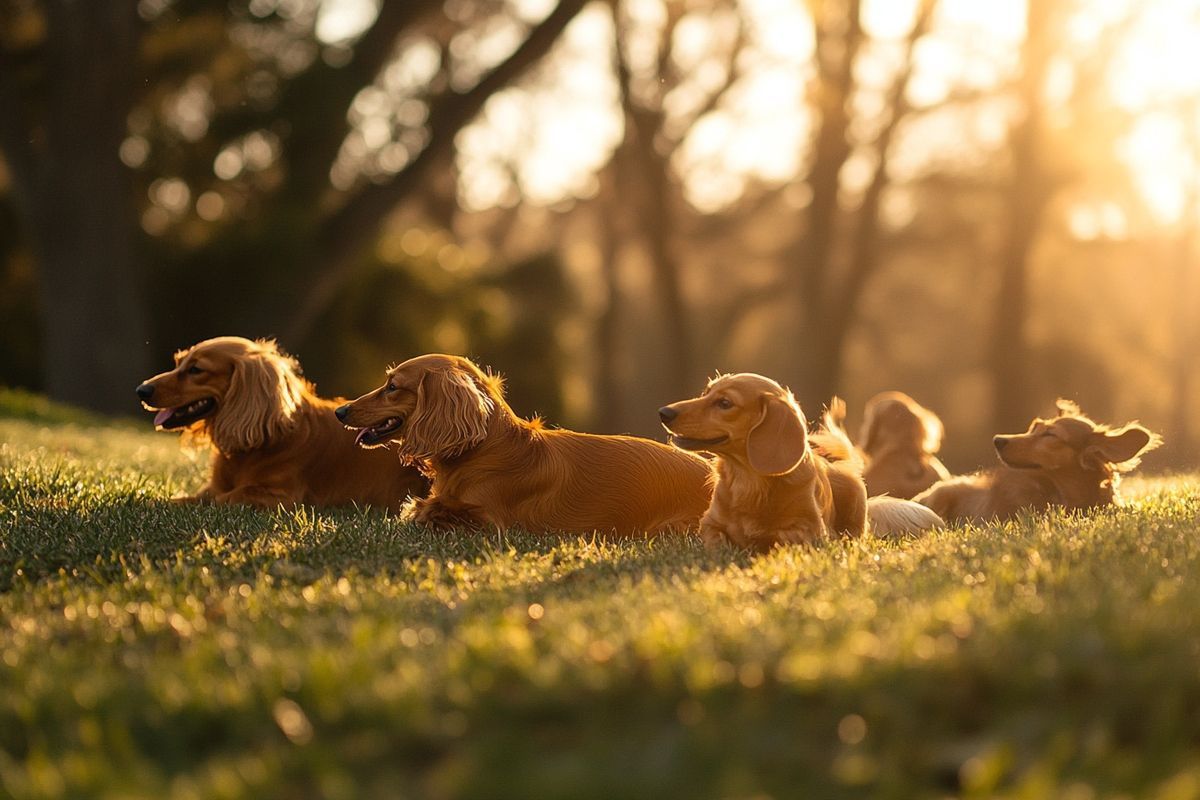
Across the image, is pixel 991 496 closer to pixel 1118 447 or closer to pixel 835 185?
pixel 1118 447

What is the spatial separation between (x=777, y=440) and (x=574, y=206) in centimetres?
2690

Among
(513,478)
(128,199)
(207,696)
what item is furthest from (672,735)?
(128,199)

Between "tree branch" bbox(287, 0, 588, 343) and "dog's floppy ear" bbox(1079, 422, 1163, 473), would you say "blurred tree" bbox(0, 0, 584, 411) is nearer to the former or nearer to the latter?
"tree branch" bbox(287, 0, 588, 343)

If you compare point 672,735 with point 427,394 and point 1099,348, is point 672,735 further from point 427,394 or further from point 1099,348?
point 1099,348

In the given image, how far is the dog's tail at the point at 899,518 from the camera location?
761 cm

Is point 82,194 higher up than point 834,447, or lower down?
higher up

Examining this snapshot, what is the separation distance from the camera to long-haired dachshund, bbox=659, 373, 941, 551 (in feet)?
21.4

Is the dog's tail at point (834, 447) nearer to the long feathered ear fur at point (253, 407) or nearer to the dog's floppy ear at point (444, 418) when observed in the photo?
the dog's floppy ear at point (444, 418)

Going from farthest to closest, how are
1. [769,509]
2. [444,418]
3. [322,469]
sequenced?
1. [322,469]
2. [444,418]
3. [769,509]

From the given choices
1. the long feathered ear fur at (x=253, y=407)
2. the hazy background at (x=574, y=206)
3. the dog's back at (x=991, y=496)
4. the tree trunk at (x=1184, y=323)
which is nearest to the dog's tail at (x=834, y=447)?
the dog's back at (x=991, y=496)

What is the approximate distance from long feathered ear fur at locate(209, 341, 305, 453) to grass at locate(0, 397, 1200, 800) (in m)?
2.10

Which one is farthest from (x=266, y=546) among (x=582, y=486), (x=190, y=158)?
(x=190, y=158)

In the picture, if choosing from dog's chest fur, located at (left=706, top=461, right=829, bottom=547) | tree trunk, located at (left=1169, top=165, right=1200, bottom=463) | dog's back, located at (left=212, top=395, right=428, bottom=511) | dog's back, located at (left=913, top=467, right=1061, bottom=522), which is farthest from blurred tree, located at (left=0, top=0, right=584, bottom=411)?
tree trunk, located at (left=1169, top=165, right=1200, bottom=463)

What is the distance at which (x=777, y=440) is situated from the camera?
6.51 meters
